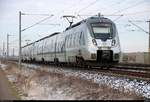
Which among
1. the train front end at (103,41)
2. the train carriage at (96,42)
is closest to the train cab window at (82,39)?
the train carriage at (96,42)

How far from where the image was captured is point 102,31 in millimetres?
25969

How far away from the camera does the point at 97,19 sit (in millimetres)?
26672

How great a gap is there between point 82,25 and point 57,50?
10861 mm

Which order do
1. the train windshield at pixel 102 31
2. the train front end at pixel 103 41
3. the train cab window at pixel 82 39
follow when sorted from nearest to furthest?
the train front end at pixel 103 41, the train windshield at pixel 102 31, the train cab window at pixel 82 39

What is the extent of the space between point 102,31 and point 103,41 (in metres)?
0.90

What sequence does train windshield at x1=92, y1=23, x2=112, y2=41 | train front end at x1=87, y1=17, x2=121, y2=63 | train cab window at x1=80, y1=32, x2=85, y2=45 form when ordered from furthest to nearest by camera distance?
train cab window at x1=80, y1=32, x2=85, y2=45
train windshield at x1=92, y1=23, x2=112, y2=41
train front end at x1=87, y1=17, x2=121, y2=63

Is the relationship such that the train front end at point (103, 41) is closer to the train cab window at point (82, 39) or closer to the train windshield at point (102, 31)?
the train windshield at point (102, 31)

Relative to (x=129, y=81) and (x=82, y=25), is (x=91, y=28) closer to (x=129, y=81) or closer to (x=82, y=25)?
(x=82, y=25)

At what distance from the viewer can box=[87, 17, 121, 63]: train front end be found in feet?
82.9

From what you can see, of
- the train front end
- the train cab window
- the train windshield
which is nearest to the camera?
the train front end

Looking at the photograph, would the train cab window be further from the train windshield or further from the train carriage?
the train windshield

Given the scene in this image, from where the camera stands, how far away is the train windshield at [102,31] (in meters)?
25.6

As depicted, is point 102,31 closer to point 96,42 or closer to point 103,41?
point 103,41

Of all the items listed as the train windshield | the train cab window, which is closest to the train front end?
the train windshield
